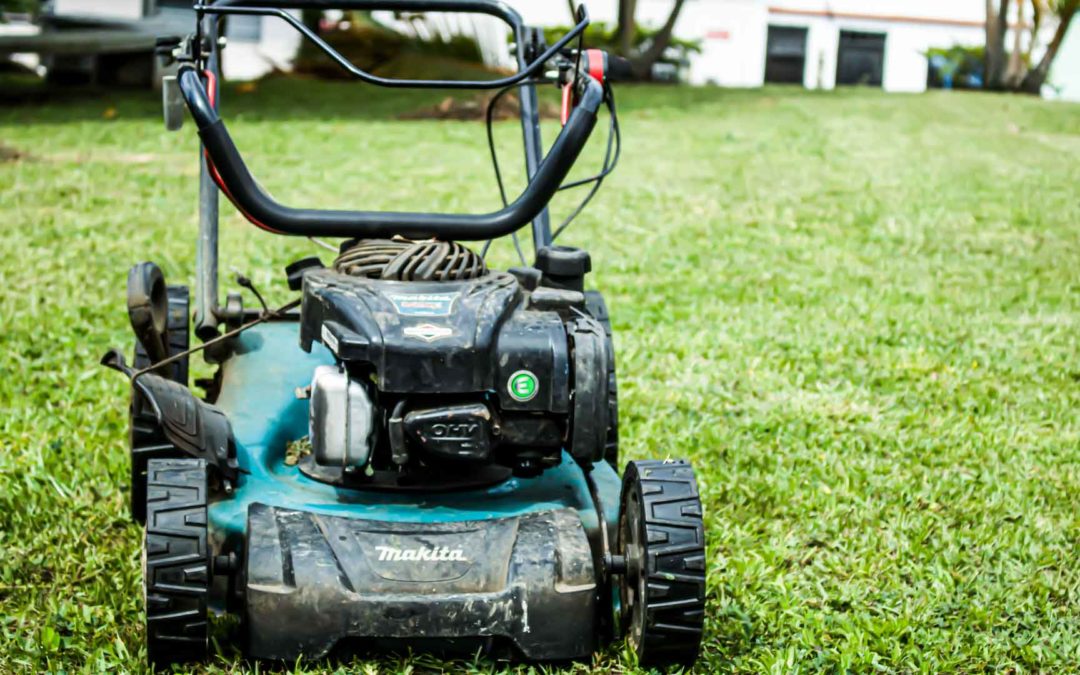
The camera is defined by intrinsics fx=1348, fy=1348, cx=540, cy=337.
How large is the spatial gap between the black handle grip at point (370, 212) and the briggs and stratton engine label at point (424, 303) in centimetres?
22

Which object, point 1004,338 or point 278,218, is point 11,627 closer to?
point 278,218

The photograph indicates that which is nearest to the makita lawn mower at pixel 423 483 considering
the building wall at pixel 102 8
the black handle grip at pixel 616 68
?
the black handle grip at pixel 616 68

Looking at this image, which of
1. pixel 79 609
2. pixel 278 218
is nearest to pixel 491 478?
pixel 278 218

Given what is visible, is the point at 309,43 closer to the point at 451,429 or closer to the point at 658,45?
the point at 658,45

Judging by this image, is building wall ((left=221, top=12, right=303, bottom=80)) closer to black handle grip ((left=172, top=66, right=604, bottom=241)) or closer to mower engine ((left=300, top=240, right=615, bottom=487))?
black handle grip ((left=172, top=66, right=604, bottom=241))

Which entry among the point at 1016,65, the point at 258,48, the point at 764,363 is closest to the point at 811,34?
the point at 1016,65

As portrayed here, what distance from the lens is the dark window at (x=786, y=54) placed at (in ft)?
84.3

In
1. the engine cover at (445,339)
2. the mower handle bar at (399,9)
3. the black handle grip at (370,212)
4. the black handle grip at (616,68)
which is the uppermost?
the mower handle bar at (399,9)

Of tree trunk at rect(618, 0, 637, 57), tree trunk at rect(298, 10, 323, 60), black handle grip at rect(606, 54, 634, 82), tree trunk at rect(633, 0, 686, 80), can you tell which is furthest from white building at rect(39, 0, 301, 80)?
black handle grip at rect(606, 54, 634, 82)

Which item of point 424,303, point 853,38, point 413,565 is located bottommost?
point 853,38

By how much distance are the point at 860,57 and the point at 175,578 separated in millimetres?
25378

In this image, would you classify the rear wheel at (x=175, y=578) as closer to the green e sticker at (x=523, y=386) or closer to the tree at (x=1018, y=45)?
the green e sticker at (x=523, y=386)

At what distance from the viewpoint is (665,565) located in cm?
231

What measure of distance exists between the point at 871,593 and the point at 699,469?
82cm
